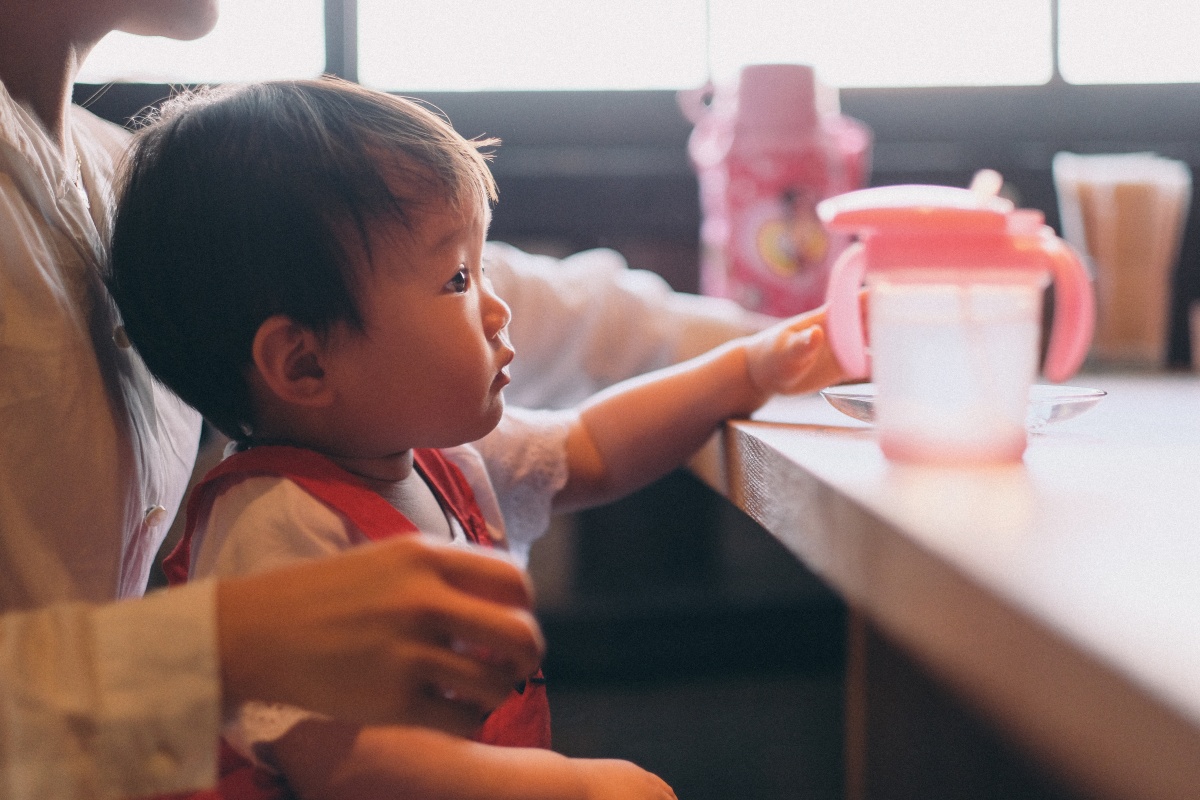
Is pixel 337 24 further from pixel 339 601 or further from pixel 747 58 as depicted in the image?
pixel 339 601

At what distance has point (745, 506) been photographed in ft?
2.29

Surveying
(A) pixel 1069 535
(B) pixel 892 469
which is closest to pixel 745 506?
(B) pixel 892 469

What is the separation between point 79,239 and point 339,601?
1.21ft

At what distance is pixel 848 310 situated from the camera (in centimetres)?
65

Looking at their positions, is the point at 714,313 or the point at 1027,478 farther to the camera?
the point at 714,313

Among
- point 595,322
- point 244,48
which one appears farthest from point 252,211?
point 244,48

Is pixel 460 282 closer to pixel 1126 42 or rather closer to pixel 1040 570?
pixel 1040 570

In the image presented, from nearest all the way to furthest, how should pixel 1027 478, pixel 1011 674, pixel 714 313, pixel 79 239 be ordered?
1. pixel 1011 674
2. pixel 1027 478
3. pixel 79 239
4. pixel 714 313

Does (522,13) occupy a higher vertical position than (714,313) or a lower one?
higher

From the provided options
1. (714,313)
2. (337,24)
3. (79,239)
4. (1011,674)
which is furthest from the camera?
(337,24)

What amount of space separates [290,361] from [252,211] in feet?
0.31

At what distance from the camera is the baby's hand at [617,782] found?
0.55m

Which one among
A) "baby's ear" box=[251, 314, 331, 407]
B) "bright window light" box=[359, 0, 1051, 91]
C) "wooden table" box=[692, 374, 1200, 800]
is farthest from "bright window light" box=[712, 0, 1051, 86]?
"baby's ear" box=[251, 314, 331, 407]

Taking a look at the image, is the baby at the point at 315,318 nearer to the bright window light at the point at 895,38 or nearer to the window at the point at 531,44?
the window at the point at 531,44
